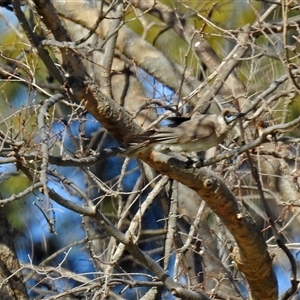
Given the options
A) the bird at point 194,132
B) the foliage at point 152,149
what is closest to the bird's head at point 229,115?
the bird at point 194,132

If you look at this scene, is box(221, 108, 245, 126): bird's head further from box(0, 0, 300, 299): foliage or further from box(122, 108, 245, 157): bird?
box(0, 0, 300, 299): foliage

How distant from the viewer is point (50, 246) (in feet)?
24.2

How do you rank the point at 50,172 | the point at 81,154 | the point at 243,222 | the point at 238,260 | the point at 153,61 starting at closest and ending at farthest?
1. the point at 50,172
2. the point at 243,222
3. the point at 238,260
4. the point at 81,154
5. the point at 153,61

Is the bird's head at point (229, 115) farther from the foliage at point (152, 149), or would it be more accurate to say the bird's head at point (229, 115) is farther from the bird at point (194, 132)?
the foliage at point (152, 149)

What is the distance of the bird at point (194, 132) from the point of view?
144 inches

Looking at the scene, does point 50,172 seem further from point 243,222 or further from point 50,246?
point 50,246

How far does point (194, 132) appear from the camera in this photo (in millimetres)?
3811

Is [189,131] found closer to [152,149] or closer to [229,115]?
[229,115]

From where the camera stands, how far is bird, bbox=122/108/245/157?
366 centimetres

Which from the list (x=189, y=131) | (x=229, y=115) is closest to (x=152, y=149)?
(x=189, y=131)

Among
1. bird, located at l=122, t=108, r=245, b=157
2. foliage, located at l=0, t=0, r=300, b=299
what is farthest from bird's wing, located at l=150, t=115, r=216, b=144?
foliage, located at l=0, t=0, r=300, b=299

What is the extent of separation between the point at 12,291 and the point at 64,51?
7.77 ft

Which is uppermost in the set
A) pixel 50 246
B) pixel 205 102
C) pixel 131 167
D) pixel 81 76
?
pixel 81 76

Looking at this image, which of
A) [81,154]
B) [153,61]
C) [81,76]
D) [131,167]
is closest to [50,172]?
[81,76]
